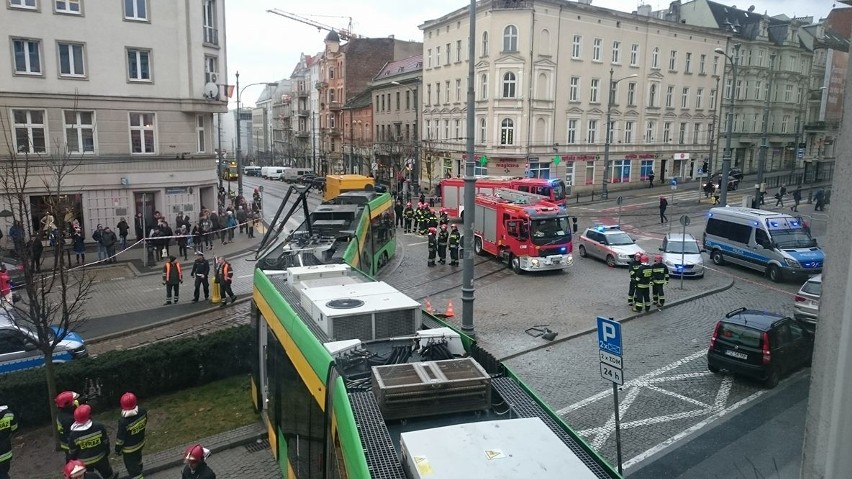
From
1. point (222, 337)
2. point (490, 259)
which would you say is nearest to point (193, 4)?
point (490, 259)

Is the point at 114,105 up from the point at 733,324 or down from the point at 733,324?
up

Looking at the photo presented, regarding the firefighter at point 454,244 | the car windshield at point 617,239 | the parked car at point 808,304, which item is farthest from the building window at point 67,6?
the parked car at point 808,304

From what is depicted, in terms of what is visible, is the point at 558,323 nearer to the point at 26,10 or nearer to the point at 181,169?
the point at 181,169

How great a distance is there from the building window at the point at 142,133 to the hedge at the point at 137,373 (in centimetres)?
1887

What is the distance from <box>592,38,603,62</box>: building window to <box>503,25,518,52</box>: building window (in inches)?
285

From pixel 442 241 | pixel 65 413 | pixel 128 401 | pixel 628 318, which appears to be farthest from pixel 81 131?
pixel 628 318

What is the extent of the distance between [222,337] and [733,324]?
9.79m

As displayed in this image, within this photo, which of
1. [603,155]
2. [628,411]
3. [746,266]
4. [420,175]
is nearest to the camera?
[628,411]

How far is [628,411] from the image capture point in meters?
10.7

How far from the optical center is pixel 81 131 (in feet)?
86.2

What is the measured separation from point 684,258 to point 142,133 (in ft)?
76.2

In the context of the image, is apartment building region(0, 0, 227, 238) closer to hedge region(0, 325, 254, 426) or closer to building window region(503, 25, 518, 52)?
hedge region(0, 325, 254, 426)

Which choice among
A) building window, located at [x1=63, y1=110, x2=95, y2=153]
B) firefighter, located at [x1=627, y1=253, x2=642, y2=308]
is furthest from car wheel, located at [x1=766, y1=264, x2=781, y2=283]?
building window, located at [x1=63, y1=110, x2=95, y2=153]

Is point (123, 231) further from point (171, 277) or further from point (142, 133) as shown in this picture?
point (171, 277)
